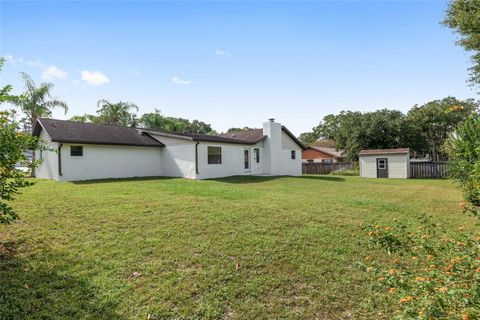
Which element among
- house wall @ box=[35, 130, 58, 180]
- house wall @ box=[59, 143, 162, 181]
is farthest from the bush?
house wall @ box=[35, 130, 58, 180]

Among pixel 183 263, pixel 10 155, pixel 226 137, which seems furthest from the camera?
pixel 226 137

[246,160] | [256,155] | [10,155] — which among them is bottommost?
[10,155]

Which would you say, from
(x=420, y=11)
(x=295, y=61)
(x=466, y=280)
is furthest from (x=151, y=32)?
(x=466, y=280)

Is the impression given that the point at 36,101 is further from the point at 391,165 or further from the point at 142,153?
the point at 391,165

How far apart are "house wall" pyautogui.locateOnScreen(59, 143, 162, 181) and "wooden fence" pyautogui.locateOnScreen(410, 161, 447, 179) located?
22.4 meters

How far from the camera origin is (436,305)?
209 cm

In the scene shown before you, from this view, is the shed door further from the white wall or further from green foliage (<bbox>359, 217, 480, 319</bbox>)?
green foliage (<bbox>359, 217, 480, 319</bbox>)

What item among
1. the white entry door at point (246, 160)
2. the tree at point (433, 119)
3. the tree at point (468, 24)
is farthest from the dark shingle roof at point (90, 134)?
the tree at point (433, 119)

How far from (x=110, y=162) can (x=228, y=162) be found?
762cm

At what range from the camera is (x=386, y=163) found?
25250 millimetres

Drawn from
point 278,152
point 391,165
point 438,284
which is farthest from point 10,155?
point 391,165

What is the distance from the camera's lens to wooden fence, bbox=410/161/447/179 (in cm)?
2452

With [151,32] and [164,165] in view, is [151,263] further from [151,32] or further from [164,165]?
[164,165]

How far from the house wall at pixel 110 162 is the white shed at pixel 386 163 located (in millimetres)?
18918
